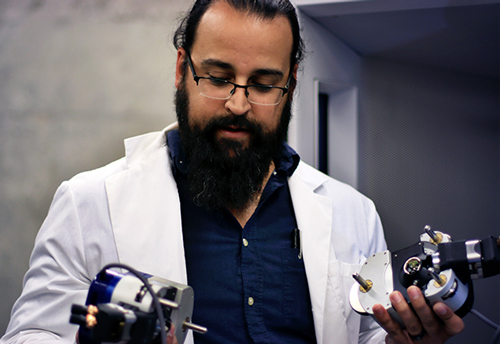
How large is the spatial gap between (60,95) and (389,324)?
124 centimetres

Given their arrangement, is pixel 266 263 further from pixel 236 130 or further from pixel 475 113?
pixel 475 113

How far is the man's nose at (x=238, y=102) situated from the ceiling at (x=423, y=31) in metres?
0.39

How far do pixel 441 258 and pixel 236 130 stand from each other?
560 mm

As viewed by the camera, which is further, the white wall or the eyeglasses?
the white wall

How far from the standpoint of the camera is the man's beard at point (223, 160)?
109cm

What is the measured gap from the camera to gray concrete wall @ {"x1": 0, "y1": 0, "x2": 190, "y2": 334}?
4.74 ft

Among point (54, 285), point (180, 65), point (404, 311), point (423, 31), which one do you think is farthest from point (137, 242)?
point (423, 31)

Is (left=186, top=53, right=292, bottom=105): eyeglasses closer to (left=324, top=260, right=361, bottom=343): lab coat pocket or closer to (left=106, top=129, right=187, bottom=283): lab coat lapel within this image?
(left=106, top=129, right=187, bottom=283): lab coat lapel

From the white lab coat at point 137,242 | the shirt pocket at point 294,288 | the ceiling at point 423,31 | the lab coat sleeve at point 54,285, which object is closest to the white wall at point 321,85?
the ceiling at point 423,31

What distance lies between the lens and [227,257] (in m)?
1.07

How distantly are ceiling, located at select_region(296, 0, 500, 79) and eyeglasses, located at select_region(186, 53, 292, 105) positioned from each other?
1.08ft

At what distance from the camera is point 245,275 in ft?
3.46

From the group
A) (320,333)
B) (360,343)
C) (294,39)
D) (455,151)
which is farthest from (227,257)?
(455,151)

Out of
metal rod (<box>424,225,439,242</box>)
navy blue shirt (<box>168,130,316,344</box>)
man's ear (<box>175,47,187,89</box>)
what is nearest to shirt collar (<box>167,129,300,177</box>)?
navy blue shirt (<box>168,130,316,344</box>)
